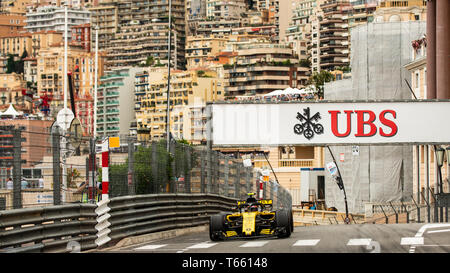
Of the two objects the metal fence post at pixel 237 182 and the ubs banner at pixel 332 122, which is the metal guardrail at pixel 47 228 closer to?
the metal fence post at pixel 237 182

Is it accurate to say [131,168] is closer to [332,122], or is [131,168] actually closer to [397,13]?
[332,122]

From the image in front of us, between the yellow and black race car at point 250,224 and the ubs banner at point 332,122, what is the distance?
2122 centimetres

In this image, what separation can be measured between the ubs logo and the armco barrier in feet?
50.8

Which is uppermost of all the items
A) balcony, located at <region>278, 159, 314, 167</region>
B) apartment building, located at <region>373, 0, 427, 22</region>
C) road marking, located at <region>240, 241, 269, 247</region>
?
apartment building, located at <region>373, 0, 427, 22</region>

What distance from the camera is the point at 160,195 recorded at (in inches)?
1044

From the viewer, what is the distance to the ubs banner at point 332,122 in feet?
148

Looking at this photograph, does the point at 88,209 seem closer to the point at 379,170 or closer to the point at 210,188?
the point at 210,188

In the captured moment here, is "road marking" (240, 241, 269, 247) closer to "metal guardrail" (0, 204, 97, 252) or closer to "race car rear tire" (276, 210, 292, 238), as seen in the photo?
"race car rear tire" (276, 210, 292, 238)

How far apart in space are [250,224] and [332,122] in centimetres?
2238

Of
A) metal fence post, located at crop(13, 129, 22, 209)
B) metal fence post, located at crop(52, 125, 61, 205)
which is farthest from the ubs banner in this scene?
metal fence post, located at crop(13, 129, 22, 209)

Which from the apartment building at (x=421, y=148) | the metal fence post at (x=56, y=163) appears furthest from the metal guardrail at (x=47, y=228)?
the apartment building at (x=421, y=148)

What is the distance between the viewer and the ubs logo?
149 feet

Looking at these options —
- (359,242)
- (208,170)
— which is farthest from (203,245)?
(208,170)

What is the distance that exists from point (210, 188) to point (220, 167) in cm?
127
